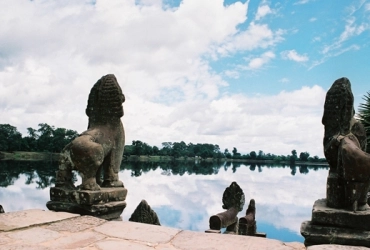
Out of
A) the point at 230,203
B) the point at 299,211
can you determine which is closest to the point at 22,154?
the point at 299,211

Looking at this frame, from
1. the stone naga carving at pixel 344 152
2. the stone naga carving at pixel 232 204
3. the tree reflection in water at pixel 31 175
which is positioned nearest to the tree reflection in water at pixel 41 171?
the tree reflection in water at pixel 31 175

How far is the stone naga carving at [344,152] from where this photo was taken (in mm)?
3629

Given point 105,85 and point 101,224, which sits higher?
point 105,85

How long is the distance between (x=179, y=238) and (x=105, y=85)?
265 centimetres

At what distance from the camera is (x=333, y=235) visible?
3.65m

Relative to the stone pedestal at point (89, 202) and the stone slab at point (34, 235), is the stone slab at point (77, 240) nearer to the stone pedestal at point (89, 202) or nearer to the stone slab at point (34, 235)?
the stone slab at point (34, 235)

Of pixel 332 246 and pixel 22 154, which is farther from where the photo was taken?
pixel 22 154

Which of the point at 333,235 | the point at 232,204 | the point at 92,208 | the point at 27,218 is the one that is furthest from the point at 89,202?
the point at 232,204

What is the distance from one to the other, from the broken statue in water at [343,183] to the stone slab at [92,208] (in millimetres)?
2519

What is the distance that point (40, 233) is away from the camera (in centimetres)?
383

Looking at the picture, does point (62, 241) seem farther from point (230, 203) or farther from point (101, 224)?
point (230, 203)

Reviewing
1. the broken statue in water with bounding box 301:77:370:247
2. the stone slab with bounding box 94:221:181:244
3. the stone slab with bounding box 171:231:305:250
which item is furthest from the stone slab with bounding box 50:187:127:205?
the broken statue in water with bounding box 301:77:370:247

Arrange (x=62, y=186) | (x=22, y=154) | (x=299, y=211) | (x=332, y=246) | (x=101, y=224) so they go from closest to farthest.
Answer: (x=332, y=246)
(x=101, y=224)
(x=62, y=186)
(x=299, y=211)
(x=22, y=154)

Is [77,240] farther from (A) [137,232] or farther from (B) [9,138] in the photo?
(B) [9,138]
